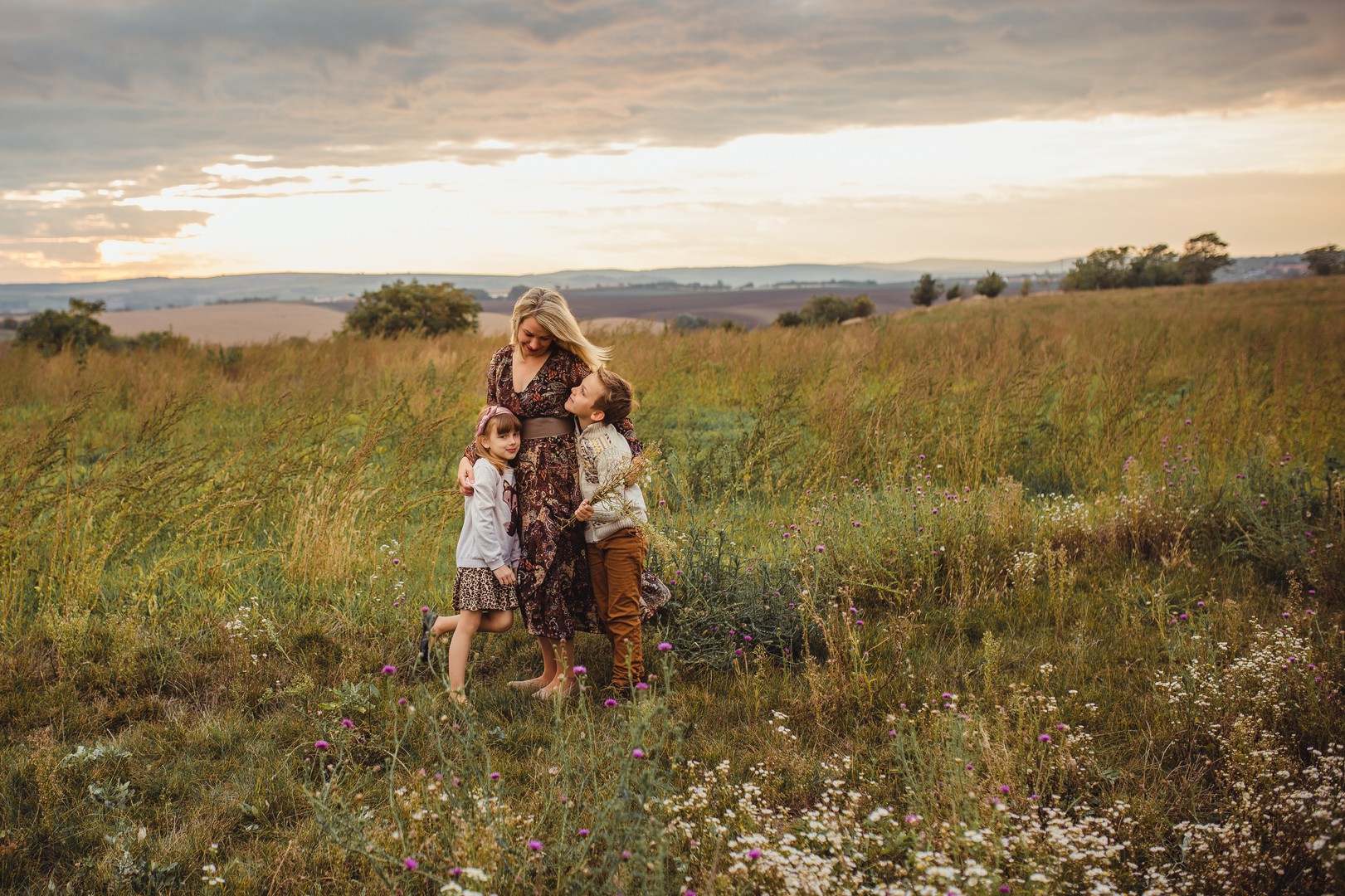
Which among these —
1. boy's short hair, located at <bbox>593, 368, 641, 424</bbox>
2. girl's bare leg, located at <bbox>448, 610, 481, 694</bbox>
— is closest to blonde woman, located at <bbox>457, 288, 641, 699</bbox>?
boy's short hair, located at <bbox>593, 368, 641, 424</bbox>

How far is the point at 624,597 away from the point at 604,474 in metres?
0.59

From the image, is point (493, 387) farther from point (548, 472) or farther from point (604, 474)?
point (604, 474)

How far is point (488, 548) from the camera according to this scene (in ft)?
13.0

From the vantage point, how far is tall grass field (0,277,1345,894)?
8.63ft

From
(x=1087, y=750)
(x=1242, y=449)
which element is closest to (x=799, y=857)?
(x=1087, y=750)

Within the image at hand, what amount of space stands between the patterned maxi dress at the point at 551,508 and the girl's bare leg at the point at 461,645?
244 mm

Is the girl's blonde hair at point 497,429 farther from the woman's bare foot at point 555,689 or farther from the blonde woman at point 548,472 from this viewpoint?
the woman's bare foot at point 555,689

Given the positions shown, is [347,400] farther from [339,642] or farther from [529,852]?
[529,852]

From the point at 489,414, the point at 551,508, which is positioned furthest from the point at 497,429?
the point at 551,508

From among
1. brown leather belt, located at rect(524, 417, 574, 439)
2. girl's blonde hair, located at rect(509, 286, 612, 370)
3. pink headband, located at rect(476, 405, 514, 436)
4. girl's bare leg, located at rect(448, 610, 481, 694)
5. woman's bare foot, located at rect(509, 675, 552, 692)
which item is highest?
girl's blonde hair, located at rect(509, 286, 612, 370)

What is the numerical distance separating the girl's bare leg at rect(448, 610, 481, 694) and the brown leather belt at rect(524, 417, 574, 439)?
2.92 ft

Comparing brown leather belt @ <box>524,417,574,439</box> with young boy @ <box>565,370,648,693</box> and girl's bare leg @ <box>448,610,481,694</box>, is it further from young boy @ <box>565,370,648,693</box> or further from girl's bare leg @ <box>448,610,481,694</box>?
girl's bare leg @ <box>448,610,481,694</box>

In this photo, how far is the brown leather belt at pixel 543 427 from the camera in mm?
4121

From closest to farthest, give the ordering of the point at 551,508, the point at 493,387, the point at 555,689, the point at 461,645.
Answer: the point at 555,689, the point at 461,645, the point at 551,508, the point at 493,387
